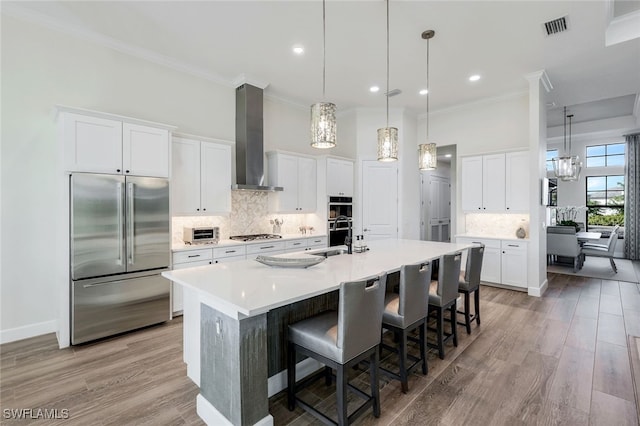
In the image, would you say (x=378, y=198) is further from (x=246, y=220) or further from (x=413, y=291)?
(x=413, y=291)

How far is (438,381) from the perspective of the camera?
2.50 m

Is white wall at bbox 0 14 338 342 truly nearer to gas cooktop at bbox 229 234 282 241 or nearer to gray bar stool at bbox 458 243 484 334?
gas cooktop at bbox 229 234 282 241

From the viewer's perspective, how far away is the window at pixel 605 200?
27.6ft

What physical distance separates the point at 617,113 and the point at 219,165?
31.2 feet

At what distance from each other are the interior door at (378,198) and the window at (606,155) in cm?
683

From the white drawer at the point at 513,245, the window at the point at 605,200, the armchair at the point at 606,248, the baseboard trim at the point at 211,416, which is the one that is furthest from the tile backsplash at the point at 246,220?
the window at the point at 605,200

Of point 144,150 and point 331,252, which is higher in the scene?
point 144,150

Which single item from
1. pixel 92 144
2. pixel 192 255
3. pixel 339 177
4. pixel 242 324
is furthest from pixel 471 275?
pixel 92 144

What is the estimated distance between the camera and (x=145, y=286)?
357 cm

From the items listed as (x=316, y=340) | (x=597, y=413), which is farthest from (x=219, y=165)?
(x=597, y=413)

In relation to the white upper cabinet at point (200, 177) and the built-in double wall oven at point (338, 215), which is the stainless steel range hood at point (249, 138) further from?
the built-in double wall oven at point (338, 215)

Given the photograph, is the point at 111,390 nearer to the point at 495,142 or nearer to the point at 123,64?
the point at 123,64

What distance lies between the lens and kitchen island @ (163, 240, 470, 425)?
172 cm

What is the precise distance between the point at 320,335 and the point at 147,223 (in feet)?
8.88
